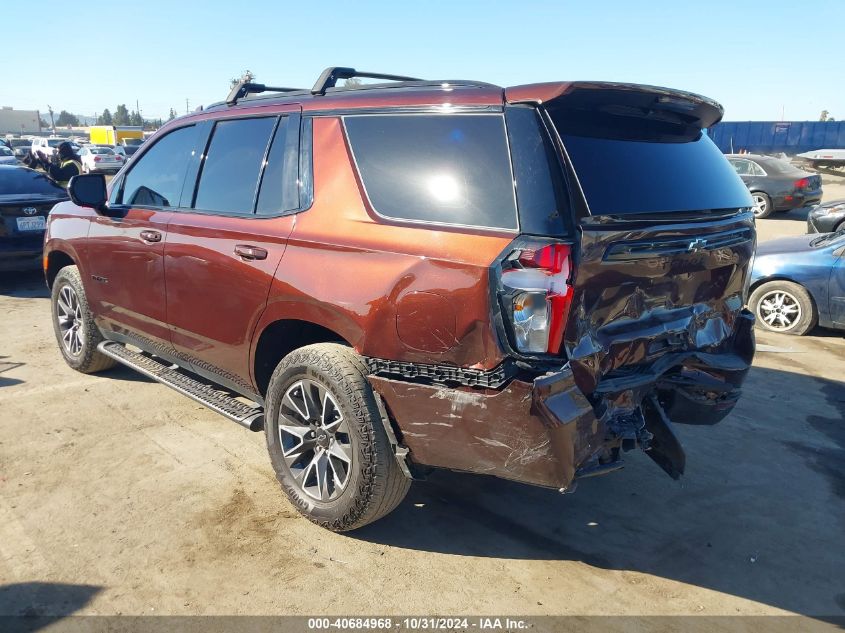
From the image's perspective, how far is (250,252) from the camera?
339 cm

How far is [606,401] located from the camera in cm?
268

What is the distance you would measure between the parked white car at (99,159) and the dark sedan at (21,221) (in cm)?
2094

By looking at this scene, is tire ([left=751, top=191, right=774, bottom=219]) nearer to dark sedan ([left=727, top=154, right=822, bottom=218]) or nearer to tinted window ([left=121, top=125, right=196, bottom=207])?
dark sedan ([left=727, top=154, right=822, bottom=218])

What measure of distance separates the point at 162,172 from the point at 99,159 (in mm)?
32121

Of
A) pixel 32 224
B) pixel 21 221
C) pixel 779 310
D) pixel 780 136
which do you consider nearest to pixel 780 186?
pixel 779 310

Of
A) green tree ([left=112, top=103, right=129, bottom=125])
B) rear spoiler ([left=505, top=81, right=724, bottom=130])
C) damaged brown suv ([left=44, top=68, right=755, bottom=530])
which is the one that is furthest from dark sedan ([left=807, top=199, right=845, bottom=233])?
green tree ([left=112, top=103, right=129, bottom=125])

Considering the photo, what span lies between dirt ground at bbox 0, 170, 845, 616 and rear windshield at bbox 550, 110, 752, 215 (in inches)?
63.2

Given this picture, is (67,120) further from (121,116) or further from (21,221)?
(21,221)

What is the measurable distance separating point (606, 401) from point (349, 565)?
4.45 ft

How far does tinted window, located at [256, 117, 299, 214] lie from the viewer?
10.9 ft

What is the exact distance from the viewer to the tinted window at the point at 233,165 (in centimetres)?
362

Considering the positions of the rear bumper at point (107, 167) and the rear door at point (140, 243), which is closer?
the rear door at point (140, 243)

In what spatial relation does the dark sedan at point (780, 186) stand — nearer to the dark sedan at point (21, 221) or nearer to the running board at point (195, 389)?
the dark sedan at point (21, 221)

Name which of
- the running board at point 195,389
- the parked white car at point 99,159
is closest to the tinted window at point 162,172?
the running board at point 195,389
